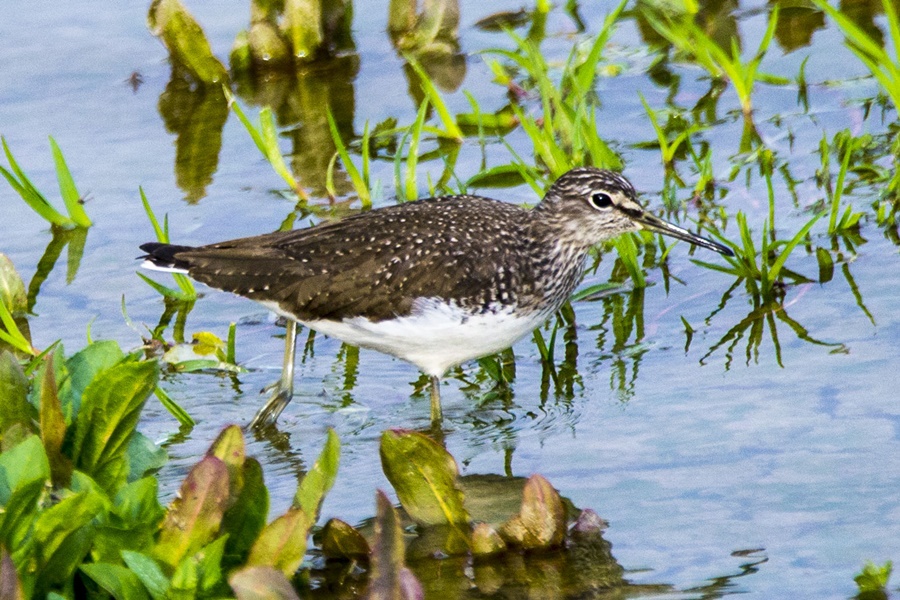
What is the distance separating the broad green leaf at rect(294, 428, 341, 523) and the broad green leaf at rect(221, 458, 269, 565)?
172 millimetres

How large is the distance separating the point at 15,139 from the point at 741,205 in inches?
208

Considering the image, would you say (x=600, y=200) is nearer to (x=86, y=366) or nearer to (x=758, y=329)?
(x=758, y=329)

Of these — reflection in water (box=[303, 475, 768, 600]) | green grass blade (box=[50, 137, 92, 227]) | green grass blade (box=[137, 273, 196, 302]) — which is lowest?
reflection in water (box=[303, 475, 768, 600])

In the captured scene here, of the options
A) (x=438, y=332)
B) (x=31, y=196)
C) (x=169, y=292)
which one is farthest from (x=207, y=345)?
(x=31, y=196)

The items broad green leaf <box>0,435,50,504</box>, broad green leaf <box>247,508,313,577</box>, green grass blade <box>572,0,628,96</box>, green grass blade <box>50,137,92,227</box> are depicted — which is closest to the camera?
broad green leaf <box>0,435,50,504</box>

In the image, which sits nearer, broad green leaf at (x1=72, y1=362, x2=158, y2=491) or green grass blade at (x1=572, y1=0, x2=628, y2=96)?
broad green leaf at (x1=72, y1=362, x2=158, y2=491)

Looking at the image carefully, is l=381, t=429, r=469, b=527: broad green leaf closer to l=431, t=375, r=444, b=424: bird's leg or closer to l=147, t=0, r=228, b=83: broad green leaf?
l=431, t=375, r=444, b=424: bird's leg

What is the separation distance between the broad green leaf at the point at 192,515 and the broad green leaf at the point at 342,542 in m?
0.74

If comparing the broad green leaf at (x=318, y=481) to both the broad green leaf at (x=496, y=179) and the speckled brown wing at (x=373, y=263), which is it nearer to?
the speckled brown wing at (x=373, y=263)

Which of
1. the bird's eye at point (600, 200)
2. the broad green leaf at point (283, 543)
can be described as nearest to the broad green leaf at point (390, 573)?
the broad green leaf at point (283, 543)

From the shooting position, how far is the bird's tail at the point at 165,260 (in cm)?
715

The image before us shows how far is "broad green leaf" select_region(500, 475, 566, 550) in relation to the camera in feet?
17.9

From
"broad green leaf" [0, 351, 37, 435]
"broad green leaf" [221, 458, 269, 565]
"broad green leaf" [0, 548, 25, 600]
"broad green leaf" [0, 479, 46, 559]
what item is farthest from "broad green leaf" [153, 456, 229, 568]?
"broad green leaf" [0, 351, 37, 435]

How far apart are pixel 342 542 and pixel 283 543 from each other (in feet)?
2.35
